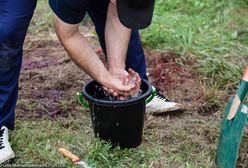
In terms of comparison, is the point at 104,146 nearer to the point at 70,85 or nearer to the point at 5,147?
the point at 5,147

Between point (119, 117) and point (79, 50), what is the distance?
0.38 m

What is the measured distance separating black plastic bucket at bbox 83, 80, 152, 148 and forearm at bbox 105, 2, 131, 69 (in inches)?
6.0

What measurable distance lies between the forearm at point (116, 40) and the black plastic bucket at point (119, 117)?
151 millimetres

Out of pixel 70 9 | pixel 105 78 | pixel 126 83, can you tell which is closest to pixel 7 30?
pixel 70 9

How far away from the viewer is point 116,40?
2.62 meters

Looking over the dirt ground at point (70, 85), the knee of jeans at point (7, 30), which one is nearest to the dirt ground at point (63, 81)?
the dirt ground at point (70, 85)

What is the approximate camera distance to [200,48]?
388 centimetres

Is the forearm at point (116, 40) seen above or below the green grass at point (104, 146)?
above

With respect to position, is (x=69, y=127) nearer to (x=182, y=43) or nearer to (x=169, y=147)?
(x=169, y=147)

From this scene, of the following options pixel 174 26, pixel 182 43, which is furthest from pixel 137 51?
pixel 174 26

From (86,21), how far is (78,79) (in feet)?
4.43

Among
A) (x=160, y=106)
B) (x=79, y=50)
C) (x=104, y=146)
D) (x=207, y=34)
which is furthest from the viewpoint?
(x=207, y=34)

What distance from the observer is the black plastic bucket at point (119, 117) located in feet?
7.80

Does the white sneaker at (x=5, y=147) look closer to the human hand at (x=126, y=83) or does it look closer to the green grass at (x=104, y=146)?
the green grass at (x=104, y=146)
